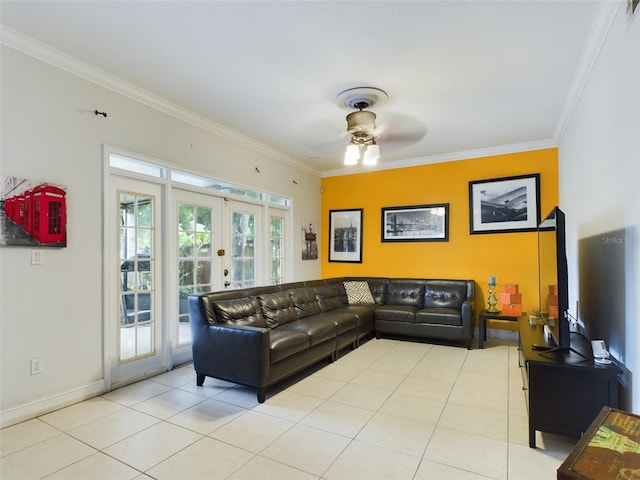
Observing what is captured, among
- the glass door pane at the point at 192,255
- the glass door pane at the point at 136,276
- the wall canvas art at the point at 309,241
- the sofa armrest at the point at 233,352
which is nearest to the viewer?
the sofa armrest at the point at 233,352

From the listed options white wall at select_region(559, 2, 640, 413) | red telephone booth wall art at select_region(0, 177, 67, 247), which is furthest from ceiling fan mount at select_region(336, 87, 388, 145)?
red telephone booth wall art at select_region(0, 177, 67, 247)

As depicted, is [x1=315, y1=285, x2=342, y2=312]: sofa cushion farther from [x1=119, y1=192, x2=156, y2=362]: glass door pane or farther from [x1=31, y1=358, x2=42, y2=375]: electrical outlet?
[x1=31, y1=358, x2=42, y2=375]: electrical outlet

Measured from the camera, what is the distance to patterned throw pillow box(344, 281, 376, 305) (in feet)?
18.1

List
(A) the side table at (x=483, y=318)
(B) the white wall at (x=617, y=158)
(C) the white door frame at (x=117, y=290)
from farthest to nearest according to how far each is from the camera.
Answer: (A) the side table at (x=483, y=318) < (C) the white door frame at (x=117, y=290) < (B) the white wall at (x=617, y=158)

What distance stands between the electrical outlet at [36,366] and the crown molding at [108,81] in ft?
7.77

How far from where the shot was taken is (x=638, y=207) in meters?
1.82

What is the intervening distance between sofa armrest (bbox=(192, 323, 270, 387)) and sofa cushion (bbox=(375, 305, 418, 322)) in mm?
2465

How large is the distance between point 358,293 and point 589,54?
3967 mm

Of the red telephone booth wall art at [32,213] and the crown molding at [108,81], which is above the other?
the crown molding at [108,81]

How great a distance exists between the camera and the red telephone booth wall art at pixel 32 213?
8.39 ft

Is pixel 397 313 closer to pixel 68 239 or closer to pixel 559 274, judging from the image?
pixel 559 274

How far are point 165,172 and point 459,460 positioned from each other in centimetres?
367

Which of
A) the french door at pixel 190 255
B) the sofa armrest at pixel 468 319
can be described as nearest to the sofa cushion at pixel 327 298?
the french door at pixel 190 255

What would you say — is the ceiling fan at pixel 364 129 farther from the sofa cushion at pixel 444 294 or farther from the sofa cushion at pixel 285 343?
the sofa cushion at pixel 444 294
